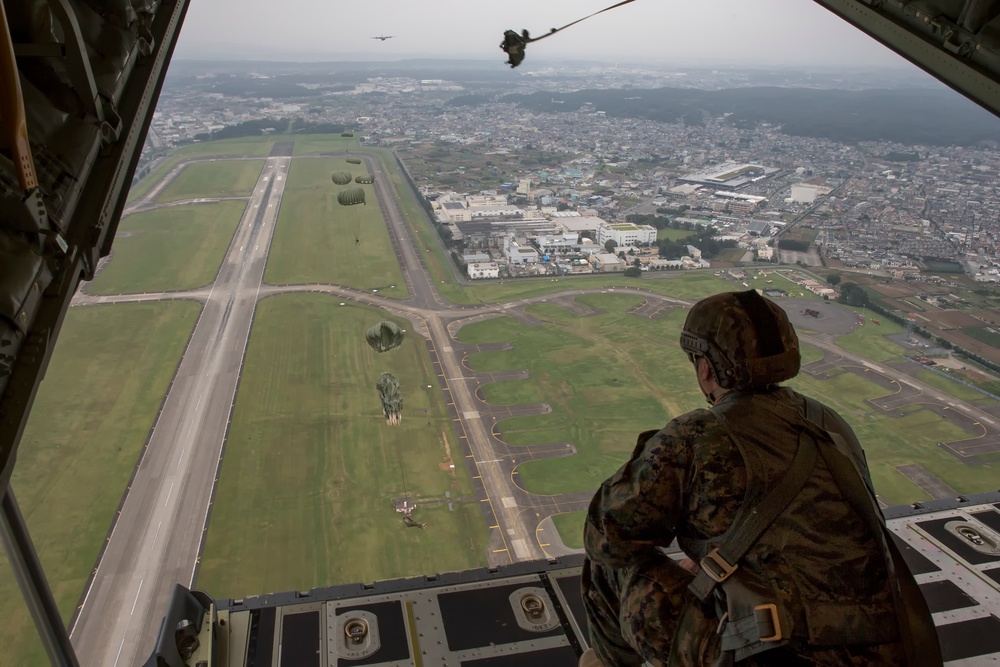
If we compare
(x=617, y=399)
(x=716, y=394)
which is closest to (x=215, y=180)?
(x=617, y=399)

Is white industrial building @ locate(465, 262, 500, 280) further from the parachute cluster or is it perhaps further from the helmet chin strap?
the helmet chin strap

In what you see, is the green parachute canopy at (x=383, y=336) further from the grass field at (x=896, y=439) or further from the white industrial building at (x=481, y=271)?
the grass field at (x=896, y=439)

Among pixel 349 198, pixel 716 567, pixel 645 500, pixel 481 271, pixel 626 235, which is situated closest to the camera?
pixel 716 567

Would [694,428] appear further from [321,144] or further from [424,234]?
[321,144]

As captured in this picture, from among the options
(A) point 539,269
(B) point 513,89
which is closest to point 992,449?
(A) point 539,269

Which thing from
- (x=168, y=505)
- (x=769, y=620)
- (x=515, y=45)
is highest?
(x=515, y=45)

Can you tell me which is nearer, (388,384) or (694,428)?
(694,428)

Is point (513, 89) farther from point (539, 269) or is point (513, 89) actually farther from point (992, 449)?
point (992, 449)
